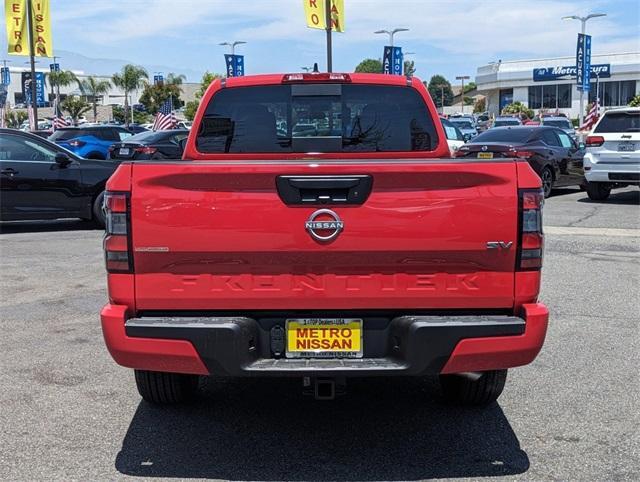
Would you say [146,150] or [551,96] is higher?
[551,96]

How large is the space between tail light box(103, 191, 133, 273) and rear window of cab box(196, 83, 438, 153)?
5.31 feet

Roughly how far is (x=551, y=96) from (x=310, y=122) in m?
84.5

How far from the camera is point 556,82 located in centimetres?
8350

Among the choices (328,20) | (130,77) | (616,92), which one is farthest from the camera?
(616,92)

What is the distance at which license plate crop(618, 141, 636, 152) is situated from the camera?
14.6 metres

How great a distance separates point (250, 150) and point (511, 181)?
2049 millimetres

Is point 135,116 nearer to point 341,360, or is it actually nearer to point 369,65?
point 369,65

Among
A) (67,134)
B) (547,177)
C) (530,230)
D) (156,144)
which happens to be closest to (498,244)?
(530,230)

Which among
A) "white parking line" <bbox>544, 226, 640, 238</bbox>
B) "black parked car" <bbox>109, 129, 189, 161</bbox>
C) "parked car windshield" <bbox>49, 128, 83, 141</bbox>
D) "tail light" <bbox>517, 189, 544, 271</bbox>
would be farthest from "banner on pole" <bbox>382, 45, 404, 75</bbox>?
"tail light" <bbox>517, 189, 544, 271</bbox>

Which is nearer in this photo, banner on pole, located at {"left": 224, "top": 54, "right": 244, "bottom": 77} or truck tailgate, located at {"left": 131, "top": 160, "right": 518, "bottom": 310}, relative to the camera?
truck tailgate, located at {"left": 131, "top": 160, "right": 518, "bottom": 310}

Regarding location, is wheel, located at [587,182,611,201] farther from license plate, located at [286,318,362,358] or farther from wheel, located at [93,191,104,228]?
license plate, located at [286,318,362,358]

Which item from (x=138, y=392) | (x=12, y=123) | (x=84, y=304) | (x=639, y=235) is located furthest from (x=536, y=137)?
(x=12, y=123)

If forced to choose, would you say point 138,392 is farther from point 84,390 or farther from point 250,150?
point 250,150

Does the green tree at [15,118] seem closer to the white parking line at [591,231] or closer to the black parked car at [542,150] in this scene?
the black parked car at [542,150]
